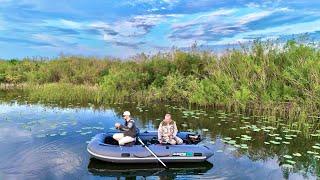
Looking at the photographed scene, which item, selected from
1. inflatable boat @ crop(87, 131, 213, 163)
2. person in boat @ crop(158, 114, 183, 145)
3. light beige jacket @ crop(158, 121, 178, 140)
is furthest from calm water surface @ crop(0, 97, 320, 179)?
light beige jacket @ crop(158, 121, 178, 140)

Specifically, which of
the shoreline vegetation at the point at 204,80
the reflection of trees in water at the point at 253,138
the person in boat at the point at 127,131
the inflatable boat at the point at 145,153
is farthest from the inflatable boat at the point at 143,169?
the shoreline vegetation at the point at 204,80

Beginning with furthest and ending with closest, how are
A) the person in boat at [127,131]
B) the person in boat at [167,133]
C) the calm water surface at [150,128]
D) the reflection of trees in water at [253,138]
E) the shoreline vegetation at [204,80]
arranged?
the shoreline vegetation at [204,80] → the person in boat at [167,133] → the reflection of trees in water at [253,138] → the person in boat at [127,131] → the calm water surface at [150,128]

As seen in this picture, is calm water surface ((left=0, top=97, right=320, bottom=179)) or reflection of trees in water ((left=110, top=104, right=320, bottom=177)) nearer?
calm water surface ((left=0, top=97, right=320, bottom=179))

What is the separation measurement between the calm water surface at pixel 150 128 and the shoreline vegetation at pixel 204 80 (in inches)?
56.1

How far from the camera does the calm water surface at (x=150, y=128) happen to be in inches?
352

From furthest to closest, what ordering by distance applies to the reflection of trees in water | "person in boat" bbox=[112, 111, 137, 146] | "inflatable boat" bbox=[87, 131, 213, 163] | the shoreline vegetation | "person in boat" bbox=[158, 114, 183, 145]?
1. the shoreline vegetation
2. "person in boat" bbox=[158, 114, 183, 145]
3. the reflection of trees in water
4. "person in boat" bbox=[112, 111, 137, 146]
5. "inflatable boat" bbox=[87, 131, 213, 163]

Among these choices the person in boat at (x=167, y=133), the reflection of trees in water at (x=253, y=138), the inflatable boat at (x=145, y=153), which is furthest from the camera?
the person in boat at (x=167, y=133)

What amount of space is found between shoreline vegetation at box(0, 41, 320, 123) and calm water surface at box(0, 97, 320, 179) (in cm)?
143

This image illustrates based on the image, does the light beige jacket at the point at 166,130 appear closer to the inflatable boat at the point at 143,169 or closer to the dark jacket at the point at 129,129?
the dark jacket at the point at 129,129

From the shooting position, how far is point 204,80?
19531 mm

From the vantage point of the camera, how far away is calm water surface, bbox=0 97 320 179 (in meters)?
8.95

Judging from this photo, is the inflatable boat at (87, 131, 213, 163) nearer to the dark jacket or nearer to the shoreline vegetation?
the dark jacket

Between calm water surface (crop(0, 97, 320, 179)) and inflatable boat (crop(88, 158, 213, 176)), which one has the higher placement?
calm water surface (crop(0, 97, 320, 179))

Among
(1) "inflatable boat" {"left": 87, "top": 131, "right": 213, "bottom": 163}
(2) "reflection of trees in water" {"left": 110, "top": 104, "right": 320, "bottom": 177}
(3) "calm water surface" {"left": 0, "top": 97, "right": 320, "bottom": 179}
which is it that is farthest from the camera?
(2) "reflection of trees in water" {"left": 110, "top": 104, "right": 320, "bottom": 177}
